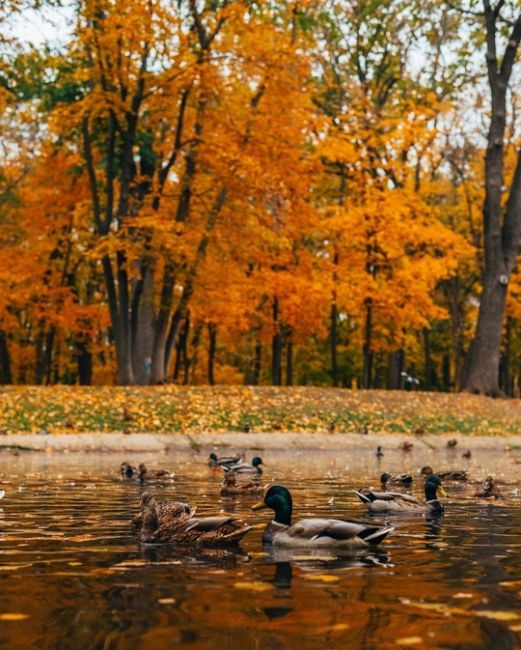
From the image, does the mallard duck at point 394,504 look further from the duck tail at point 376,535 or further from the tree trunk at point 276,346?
the tree trunk at point 276,346

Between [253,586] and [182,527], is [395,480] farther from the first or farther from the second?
[253,586]

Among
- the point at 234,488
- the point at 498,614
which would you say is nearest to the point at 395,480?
the point at 234,488

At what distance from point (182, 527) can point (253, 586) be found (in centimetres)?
227

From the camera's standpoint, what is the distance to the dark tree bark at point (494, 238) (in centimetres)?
3725

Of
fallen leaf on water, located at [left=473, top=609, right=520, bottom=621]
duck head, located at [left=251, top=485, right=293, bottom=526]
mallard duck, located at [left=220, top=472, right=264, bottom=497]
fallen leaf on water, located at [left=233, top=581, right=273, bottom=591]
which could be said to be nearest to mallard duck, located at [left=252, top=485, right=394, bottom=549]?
duck head, located at [left=251, top=485, right=293, bottom=526]

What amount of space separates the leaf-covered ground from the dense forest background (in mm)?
4508

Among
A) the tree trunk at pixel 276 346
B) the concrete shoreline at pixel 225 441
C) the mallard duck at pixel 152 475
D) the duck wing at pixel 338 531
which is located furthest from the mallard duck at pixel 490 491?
the tree trunk at pixel 276 346

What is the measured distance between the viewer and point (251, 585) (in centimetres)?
681

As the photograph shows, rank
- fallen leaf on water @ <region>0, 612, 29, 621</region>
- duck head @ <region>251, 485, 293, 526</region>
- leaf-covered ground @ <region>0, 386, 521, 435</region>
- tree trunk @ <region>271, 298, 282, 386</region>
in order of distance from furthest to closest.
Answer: tree trunk @ <region>271, 298, 282, 386</region>
leaf-covered ground @ <region>0, 386, 521, 435</region>
duck head @ <region>251, 485, 293, 526</region>
fallen leaf on water @ <region>0, 612, 29, 621</region>

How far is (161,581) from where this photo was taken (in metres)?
6.95

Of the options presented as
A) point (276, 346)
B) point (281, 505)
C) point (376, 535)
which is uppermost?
point (276, 346)

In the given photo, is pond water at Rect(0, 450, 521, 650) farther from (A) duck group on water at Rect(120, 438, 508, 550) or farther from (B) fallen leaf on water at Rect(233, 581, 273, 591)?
(A) duck group on water at Rect(120, 438, 508, 550)

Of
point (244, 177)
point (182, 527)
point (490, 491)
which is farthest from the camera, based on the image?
point (244, 177)

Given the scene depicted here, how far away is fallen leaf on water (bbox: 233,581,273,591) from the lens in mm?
6687
